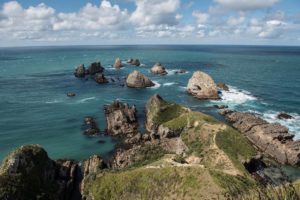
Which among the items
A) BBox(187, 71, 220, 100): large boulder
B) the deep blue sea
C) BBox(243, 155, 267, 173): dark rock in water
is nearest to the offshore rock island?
BBox(243, 155, 267, 173): dark rock in water

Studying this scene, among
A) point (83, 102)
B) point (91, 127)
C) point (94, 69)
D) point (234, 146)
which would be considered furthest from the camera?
point (94, 69)

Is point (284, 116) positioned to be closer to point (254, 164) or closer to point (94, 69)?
point (254, 164)

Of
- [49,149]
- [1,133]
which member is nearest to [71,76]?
[1,133]

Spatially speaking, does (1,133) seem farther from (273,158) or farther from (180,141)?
(273,158)

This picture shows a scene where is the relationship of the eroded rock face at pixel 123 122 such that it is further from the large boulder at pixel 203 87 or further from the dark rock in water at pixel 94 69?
the dark rock in water at pixel 94 69

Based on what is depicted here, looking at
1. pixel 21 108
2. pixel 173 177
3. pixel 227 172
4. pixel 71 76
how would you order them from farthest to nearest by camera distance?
pixel 71 76
pixel 21 108
pixel 227 172
pixel 173 177

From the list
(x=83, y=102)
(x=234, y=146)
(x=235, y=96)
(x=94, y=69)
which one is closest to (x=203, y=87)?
(x=235, y=96)
